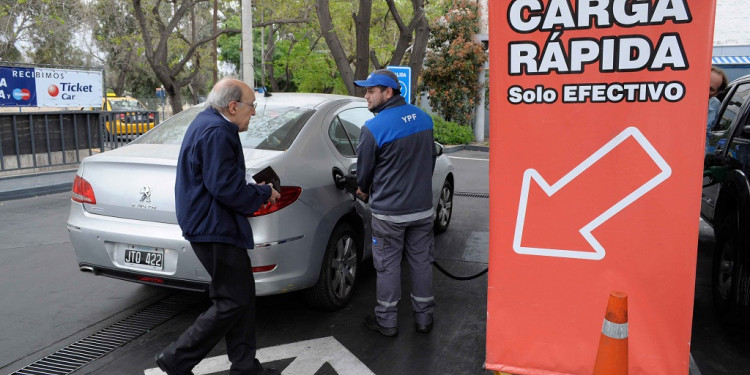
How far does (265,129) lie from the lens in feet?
15.1

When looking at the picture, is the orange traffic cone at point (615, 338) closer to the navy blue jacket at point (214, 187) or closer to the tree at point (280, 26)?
the navy blue jacket at point (214, 187)

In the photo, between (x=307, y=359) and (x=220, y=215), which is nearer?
(x=220, y=215)

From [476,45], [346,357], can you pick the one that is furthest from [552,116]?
[476,45]

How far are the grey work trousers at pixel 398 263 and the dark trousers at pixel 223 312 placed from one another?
107cm

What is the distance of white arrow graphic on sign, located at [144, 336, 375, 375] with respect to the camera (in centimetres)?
380

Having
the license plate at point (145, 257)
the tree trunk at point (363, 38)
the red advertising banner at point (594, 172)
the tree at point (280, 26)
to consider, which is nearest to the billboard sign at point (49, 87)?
the tree at point (280, 26)

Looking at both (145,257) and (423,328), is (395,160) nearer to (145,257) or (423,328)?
(423,328)

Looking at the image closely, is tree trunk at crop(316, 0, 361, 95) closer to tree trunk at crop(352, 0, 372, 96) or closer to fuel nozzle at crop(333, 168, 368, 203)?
tree trunk at crop(352, 0, 372, 96)

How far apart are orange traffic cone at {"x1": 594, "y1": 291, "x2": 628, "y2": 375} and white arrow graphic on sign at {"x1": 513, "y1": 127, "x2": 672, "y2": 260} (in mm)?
288

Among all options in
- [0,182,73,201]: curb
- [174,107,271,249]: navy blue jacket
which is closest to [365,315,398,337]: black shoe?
[174,107,271,249]: navy blue jacket

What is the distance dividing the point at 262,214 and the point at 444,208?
370 cm

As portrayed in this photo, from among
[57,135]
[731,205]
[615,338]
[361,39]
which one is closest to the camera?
[615,338]

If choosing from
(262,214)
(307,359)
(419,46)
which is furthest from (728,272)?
(419,46)

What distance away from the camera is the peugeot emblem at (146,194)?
4028mm
